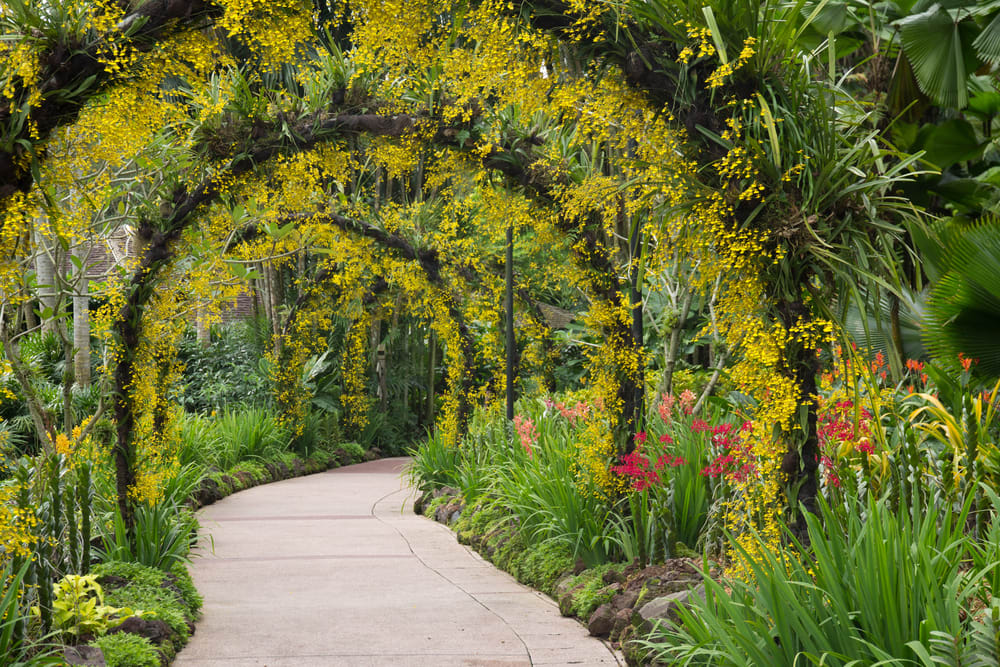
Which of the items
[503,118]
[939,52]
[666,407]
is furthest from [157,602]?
[939,52]

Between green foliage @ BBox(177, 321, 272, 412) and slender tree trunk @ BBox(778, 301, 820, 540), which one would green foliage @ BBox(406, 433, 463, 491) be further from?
slender tree trunk @ BBox(778, 301, 820, 540)

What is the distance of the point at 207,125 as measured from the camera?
7.67m

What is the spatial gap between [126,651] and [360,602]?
7.44 feet

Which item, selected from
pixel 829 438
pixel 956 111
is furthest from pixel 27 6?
pixel 956 111

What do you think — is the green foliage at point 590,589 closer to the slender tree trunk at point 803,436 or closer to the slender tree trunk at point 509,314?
the slender tree trunk at point 803,436

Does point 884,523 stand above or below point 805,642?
above

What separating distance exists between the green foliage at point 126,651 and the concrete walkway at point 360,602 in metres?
0.41

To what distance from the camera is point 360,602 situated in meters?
6.90

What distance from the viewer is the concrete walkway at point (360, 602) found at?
5.52 meters

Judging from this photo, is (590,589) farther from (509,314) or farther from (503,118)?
(509,314)

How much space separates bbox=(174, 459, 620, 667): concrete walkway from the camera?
5516mm

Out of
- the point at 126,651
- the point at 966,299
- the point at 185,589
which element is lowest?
the point at 185,589

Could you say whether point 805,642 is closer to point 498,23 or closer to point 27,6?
point 498,23

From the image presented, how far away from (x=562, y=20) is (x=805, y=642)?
137 inches
